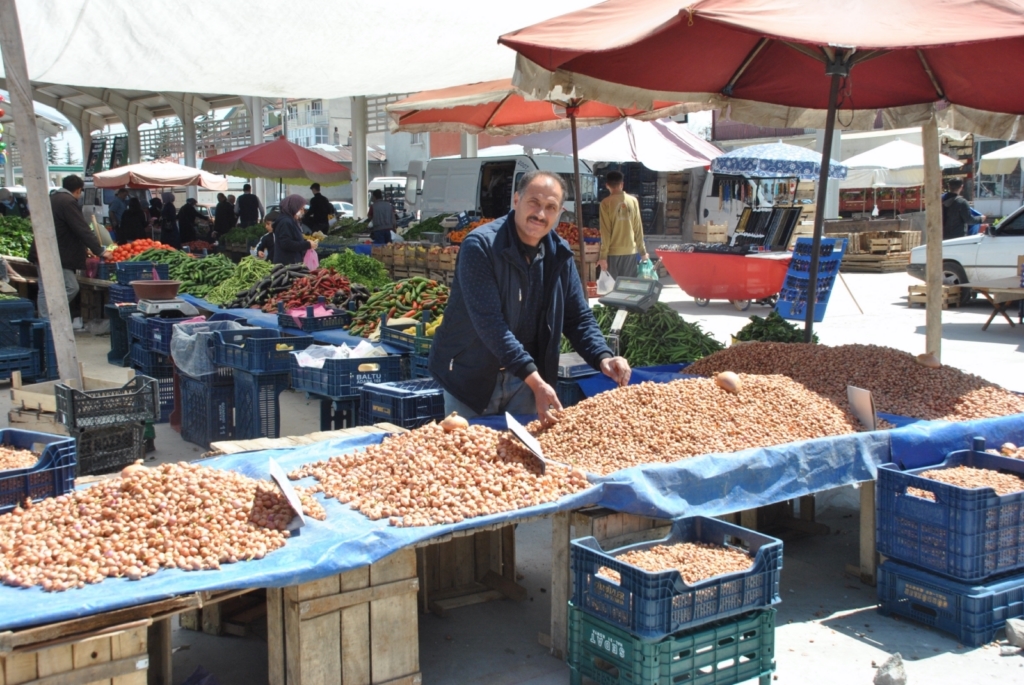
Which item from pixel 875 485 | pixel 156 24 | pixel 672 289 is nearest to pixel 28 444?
pixel 875 485

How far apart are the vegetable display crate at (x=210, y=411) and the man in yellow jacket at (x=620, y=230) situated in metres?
5.24

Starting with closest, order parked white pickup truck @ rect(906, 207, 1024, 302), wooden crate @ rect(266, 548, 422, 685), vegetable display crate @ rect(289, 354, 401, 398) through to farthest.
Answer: wooden crate @ rect(266, 548, 422, 685), vegetable display crate @ rect(289, 354, 401, 398), parked white pickup truck @ rect(906, 207, 1024, 302)

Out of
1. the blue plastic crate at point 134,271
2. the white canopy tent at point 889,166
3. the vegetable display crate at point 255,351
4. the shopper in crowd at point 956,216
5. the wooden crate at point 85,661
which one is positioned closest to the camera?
the wooden crate at point 85,661

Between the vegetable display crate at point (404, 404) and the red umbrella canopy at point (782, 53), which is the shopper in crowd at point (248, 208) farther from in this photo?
the vegetable display crate at point (404, 404)

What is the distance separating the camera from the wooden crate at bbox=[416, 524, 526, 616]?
4303mm

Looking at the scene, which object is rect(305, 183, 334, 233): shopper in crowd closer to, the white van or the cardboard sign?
the white van

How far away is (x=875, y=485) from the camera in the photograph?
14.9ft

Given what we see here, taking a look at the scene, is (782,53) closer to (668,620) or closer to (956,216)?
(668,620)

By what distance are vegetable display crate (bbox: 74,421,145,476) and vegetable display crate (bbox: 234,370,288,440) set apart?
0.84 m

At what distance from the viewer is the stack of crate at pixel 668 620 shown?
323 centimetres

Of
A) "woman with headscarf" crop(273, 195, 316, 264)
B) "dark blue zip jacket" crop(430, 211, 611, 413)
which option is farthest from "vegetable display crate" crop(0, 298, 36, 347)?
"dark blue zip jacket" crop(430, 211, 611, 413)

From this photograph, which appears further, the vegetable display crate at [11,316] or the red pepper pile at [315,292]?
the vegetable display crate at [11,316]

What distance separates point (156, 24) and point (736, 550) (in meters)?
6.18

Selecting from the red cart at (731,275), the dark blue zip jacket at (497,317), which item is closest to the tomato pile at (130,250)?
the red cart at (731,275)
